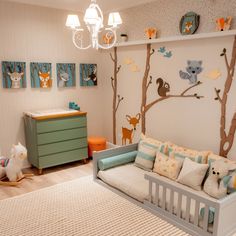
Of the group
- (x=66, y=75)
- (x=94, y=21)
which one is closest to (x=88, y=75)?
(x=66, y=75)

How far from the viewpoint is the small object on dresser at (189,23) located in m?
3.22

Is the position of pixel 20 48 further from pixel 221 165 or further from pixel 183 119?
pixel 221 165

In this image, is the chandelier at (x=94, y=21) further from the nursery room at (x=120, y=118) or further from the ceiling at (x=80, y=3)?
the ceiling at (x=80, y=3)

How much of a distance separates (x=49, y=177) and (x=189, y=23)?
2.93 meters

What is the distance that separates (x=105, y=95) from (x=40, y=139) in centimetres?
164

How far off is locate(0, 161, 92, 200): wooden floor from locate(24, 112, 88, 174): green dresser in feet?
0.46

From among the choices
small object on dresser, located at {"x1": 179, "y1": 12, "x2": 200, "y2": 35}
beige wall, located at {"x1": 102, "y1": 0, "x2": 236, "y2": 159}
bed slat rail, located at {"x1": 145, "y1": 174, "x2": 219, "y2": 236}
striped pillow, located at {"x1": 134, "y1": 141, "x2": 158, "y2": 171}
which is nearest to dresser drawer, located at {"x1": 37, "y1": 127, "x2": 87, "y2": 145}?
beige wall, located at {"x1": 102, "y1": 0, "x2": 236, "y2": 159}

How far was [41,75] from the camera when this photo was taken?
4215 mm

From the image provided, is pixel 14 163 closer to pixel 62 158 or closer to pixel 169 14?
pixel 62 158

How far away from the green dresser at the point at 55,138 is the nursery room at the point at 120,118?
0.02m

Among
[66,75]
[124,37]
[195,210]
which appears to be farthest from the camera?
[66,75]

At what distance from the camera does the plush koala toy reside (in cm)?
265

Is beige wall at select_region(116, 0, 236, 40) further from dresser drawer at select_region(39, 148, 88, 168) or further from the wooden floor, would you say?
the wooden floor

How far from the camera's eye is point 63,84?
4496 mm
